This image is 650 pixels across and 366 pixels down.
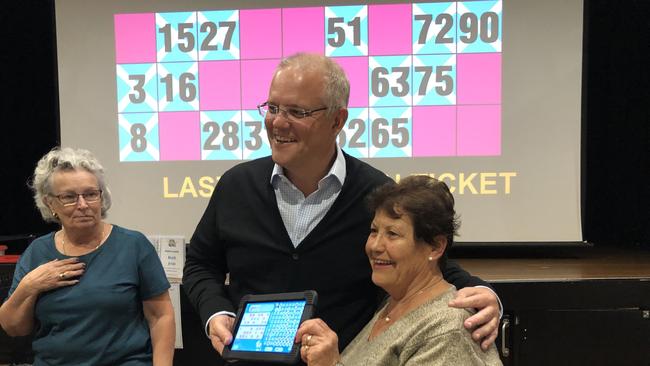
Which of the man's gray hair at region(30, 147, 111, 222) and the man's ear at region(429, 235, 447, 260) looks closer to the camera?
the man's ear at region(429, 235, 447, 260)

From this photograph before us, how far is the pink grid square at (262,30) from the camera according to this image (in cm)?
307

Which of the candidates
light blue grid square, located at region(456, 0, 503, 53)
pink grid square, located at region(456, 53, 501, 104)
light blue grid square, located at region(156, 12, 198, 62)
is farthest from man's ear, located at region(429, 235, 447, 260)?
light blue grid square, located at region(156, 12, 198, 62)

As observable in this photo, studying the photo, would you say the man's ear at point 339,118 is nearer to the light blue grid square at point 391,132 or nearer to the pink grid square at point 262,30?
the light blue grid square at point 391,132

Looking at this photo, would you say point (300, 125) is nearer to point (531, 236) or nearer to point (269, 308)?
point (269, 308)

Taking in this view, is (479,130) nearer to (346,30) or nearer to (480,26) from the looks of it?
A: (480,26)

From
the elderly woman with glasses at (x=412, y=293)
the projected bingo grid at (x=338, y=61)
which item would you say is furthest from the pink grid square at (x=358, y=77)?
the elderly woman with glasses at (x=412, y=293)

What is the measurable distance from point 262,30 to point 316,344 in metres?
2.43

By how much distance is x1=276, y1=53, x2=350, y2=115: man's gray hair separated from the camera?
1.26 m

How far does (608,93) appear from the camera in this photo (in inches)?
126

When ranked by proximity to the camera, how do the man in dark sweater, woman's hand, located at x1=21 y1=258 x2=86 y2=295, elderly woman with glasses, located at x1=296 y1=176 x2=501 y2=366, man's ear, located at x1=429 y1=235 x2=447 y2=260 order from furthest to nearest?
woman's hand, located at x1=21 y1=258 x2=86 y2=295 < the man in dark sweater < man's ear, located at x1=429 y1=235 x2=447 y2=260 < elderly woman with glasses, located at x1=296 y1=176 x2=501 y2=366

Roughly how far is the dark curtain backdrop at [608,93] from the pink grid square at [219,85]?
40.8 inches

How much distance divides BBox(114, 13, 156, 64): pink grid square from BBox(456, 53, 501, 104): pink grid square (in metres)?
1.97

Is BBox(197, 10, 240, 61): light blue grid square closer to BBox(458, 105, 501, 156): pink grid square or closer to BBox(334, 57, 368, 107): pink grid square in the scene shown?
BBox(334, 57, 368, 107): pink grid square

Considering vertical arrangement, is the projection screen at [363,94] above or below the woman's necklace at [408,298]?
above
